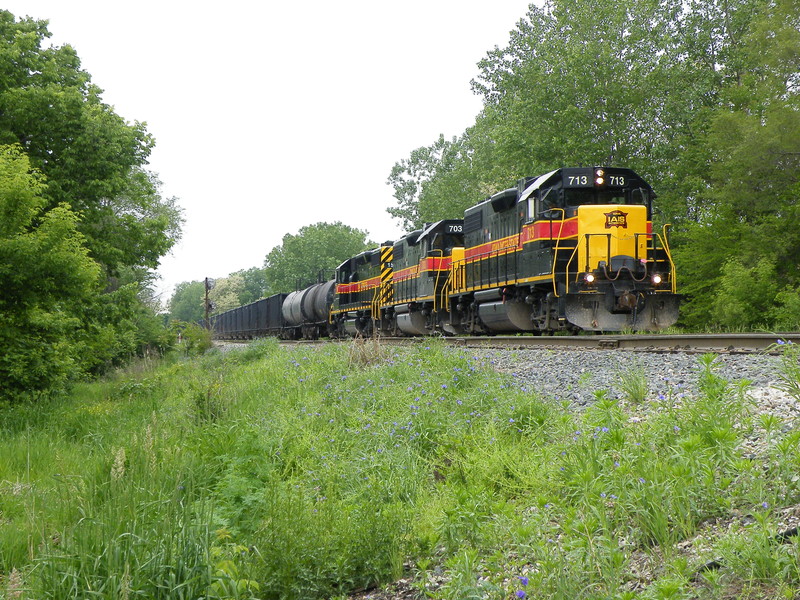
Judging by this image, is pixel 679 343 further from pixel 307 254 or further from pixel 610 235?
pixel 307 254

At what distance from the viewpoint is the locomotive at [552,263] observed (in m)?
14.0

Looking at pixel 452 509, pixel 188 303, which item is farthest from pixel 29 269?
pixel 188 303

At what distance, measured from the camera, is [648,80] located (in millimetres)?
28156

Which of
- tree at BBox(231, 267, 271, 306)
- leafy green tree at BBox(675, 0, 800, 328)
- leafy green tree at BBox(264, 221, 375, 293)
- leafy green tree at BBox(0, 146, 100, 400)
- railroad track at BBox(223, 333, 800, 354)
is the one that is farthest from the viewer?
tree at BBox(231, 267, 271, 306)

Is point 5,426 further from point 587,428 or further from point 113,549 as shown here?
point 587,428

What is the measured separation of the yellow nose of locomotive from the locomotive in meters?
0.02

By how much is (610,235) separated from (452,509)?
10.9m

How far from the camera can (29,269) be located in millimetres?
11367

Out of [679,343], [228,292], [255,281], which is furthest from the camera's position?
[255,281]

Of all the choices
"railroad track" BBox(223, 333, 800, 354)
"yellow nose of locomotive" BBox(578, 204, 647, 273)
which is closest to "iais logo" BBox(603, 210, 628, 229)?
"yellow nose of locomotive" BBox(578, 204, 647, 273)

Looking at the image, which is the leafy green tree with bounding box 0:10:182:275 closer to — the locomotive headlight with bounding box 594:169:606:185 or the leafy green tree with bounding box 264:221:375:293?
the locomotive headlight with bounding box 594:169:606:185

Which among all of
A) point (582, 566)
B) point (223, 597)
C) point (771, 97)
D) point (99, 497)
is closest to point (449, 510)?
point (582, 566)

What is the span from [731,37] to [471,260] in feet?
68.0

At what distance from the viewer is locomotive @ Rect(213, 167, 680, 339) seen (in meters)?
14.0
